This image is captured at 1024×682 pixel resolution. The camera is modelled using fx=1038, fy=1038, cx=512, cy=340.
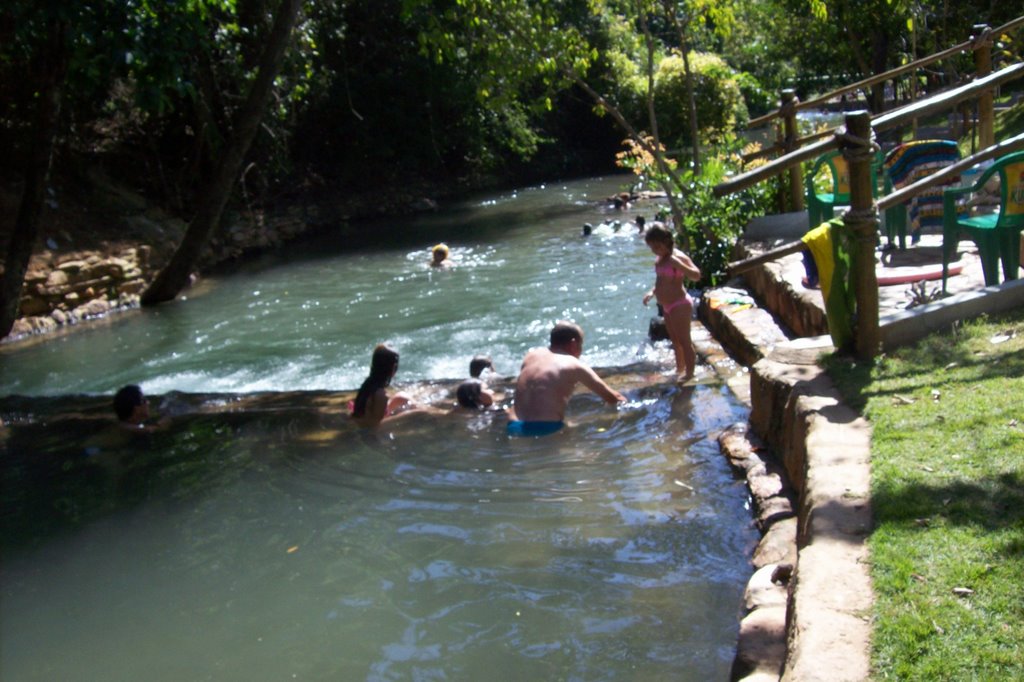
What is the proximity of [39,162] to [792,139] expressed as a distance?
7969mm

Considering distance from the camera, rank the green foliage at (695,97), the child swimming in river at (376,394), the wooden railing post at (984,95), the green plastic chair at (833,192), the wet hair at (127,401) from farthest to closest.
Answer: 1. the green foliage at (695,97)
2. the wooden railing post at (984,95)
3. the green plastic chair at (833,192)
4. the wet hair at (127,401)
5. the child swimming in river at (376,394)

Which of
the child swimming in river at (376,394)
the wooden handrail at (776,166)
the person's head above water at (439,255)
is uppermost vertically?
the wooden handrail at (776,166)

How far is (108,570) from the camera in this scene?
6.34 m

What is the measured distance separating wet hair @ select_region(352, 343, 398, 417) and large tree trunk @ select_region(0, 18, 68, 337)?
14.2 feet

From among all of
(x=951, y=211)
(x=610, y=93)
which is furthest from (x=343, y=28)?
(x=951, y=211)

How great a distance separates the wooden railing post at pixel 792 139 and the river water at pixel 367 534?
7.87ft

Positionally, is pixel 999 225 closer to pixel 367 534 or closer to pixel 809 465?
pixel 809 465

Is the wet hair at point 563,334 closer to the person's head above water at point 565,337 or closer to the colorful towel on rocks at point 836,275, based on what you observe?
the person's head above water at point 565,337

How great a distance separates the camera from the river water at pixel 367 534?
16.6ft

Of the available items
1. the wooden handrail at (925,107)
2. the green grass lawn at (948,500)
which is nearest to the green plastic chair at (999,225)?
the wooden handrail at (925,107)

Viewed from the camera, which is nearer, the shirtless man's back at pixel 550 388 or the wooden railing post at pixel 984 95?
the shirtless man's back at pixel 550 388

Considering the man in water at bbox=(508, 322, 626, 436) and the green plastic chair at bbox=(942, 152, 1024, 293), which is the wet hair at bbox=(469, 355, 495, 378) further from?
the green plastic chair at bbox=(942, 152, 1024, 293)

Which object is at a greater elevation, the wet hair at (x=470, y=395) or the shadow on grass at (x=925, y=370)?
the shadow on grass at (x=925, y=370)

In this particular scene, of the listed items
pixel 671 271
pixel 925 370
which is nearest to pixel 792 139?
pixel 671 271
